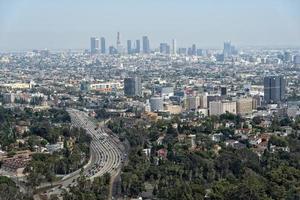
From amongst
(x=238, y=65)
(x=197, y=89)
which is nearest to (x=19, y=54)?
(x=238, y=65)

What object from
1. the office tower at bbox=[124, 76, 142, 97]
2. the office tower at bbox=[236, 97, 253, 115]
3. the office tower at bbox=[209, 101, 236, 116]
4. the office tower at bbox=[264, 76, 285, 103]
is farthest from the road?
the office tower at bbox=[264, 76, 285, 103]

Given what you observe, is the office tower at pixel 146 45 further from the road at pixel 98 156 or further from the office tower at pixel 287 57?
the road at pixel 98 156

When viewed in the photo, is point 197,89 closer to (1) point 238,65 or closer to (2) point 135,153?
(2) point 135,153

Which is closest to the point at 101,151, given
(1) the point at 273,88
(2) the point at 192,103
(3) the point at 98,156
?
(3) the point at 98,156

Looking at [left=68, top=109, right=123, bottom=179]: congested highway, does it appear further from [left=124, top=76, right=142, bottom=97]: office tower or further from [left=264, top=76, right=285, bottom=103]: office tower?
[left=264, top=76, right=285, bottom=103]: office tower

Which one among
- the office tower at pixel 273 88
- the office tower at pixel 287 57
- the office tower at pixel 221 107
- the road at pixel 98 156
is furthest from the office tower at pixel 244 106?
the office tower at pixel 287 57
